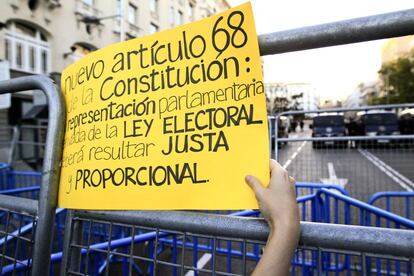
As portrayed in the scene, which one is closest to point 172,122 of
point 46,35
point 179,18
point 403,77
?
point 46,35

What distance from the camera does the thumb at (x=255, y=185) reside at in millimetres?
940

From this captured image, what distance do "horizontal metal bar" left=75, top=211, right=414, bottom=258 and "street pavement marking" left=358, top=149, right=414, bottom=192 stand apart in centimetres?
503

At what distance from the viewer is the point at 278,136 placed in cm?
537

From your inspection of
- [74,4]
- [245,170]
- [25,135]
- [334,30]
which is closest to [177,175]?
[245,170]

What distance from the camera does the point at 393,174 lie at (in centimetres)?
610

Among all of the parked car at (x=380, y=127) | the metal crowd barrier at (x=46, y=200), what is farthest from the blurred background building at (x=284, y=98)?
the metal crowd barrier at (x=46, y=200)

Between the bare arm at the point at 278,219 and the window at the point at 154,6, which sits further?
the window at the point at 154,6

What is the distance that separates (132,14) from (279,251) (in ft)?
84.3

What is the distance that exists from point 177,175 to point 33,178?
5.37m

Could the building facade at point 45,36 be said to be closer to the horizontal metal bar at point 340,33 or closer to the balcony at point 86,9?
the balcony at point 86,9

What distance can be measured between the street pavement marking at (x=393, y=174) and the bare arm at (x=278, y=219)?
508cm

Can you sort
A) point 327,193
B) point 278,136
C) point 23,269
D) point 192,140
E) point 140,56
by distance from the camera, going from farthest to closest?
point 278,136 < point 327,193 < point 23,269 < point 140,56 < point 192,140

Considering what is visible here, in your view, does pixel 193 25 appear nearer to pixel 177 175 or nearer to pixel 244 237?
pixel 177 175

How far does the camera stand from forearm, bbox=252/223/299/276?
0.86 meters
